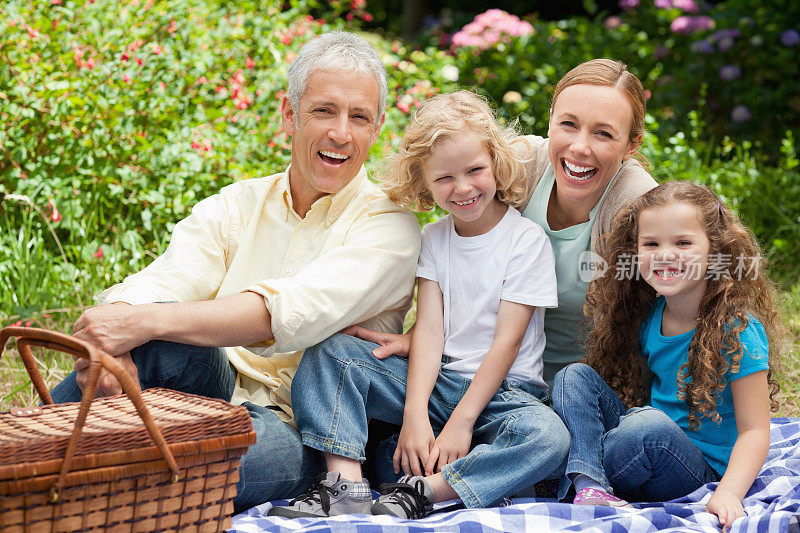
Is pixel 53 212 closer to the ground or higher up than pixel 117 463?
higher up

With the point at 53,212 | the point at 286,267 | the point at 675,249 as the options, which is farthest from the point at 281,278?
the point at 53,212

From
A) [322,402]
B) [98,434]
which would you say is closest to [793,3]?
[322,402]

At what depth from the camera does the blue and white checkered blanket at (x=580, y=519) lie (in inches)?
89.6

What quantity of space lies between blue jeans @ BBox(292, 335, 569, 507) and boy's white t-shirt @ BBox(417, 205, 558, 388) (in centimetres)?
12

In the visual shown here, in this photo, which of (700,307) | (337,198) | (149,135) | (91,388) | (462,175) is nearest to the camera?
(91,388)

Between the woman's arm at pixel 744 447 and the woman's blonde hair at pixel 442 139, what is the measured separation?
38.2 inches

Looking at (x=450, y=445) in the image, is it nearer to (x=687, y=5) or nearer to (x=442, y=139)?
(x=442, y=139)

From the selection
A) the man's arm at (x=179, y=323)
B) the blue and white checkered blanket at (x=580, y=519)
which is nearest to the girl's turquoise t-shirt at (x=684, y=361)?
the blue and white checkered blanket at (x=580, y=519)

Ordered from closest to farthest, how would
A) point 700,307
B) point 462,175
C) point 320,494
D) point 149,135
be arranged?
point 320,494
point 700,307
point 462,175
point 149,135

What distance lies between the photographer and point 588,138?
9.37 ft

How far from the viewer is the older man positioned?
8.27 feet

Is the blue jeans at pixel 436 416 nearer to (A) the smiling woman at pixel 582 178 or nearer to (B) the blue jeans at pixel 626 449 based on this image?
(B) the blue jeans at pixel 626 449

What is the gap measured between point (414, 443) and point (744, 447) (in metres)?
0.96

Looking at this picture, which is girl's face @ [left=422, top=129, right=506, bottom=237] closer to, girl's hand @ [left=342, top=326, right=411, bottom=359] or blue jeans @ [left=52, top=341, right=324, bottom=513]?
girl's hand @ [left=342, top=326, right=411, bottom=359]
